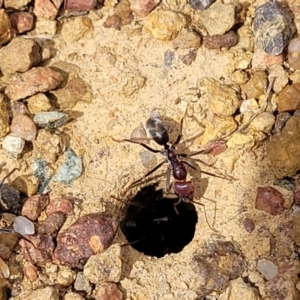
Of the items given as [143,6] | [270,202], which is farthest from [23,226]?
[143,6]

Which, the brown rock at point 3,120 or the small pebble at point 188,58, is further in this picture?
the small pebble at point 188,58

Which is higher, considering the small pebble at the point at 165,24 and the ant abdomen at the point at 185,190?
the small pebble at the point at 165,24

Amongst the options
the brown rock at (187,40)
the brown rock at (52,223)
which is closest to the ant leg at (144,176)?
the brown rock at (52,223)

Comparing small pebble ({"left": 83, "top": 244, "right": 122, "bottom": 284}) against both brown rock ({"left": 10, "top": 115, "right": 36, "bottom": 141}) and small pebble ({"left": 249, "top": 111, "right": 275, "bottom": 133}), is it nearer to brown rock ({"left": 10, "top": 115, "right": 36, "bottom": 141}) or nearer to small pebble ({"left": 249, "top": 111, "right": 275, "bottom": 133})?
brown rock ({"left": 10, "top": 115, "right": 36, "bottom": 141})

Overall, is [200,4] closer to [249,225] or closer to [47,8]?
[47,8]

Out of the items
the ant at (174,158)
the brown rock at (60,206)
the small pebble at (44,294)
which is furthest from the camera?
the ant at (174,158)

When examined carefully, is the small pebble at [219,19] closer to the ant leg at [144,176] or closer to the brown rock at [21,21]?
the ant leg at [144,176]

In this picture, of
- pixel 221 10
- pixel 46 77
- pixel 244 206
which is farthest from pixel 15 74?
pixel 244 206
